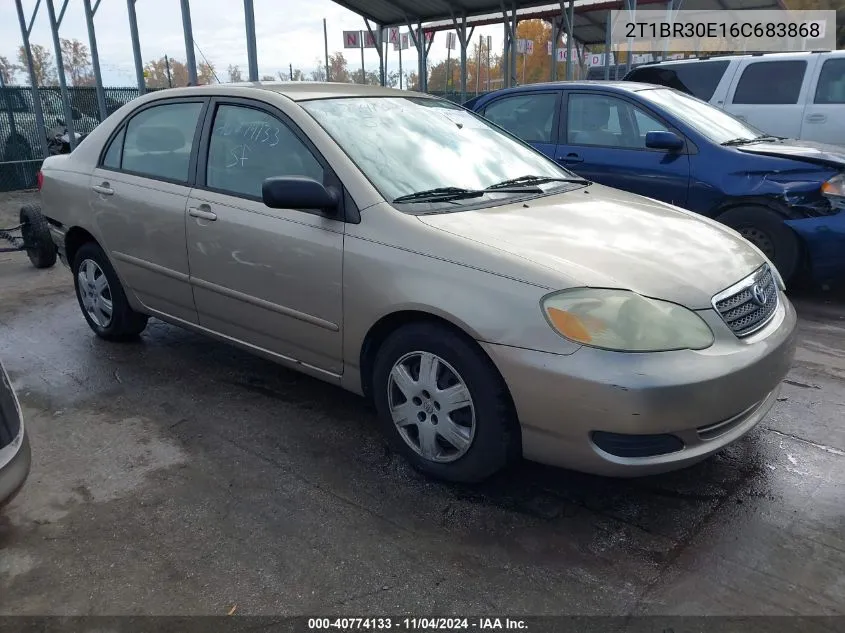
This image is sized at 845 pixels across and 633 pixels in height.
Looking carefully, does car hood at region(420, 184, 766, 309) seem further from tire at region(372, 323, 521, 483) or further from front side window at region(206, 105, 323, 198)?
front side window at region(206, 105, 323, 198)

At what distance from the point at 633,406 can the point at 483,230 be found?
3.05ft

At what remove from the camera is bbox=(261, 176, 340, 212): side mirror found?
2.98 m

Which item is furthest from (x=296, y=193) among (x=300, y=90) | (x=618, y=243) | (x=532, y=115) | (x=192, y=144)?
(x=532, y=115)

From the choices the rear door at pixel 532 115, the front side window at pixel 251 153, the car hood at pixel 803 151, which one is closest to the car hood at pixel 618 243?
the front side window at pixel 251 153

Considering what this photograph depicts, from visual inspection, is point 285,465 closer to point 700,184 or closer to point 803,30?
point 700,184

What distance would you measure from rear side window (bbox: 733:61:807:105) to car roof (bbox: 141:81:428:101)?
5.61 metres

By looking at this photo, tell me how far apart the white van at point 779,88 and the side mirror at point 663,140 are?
10.4ft

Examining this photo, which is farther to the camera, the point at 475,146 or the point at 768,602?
the point at 475,146

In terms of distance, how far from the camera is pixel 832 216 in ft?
17.3

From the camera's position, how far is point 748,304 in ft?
9.25

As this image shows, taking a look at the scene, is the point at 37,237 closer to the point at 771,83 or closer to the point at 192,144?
the point at 192,144

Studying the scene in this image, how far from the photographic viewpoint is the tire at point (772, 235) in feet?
17.9

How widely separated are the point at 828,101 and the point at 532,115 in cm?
377

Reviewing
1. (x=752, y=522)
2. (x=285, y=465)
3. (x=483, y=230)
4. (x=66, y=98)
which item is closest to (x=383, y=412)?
(x=285, y=465)
